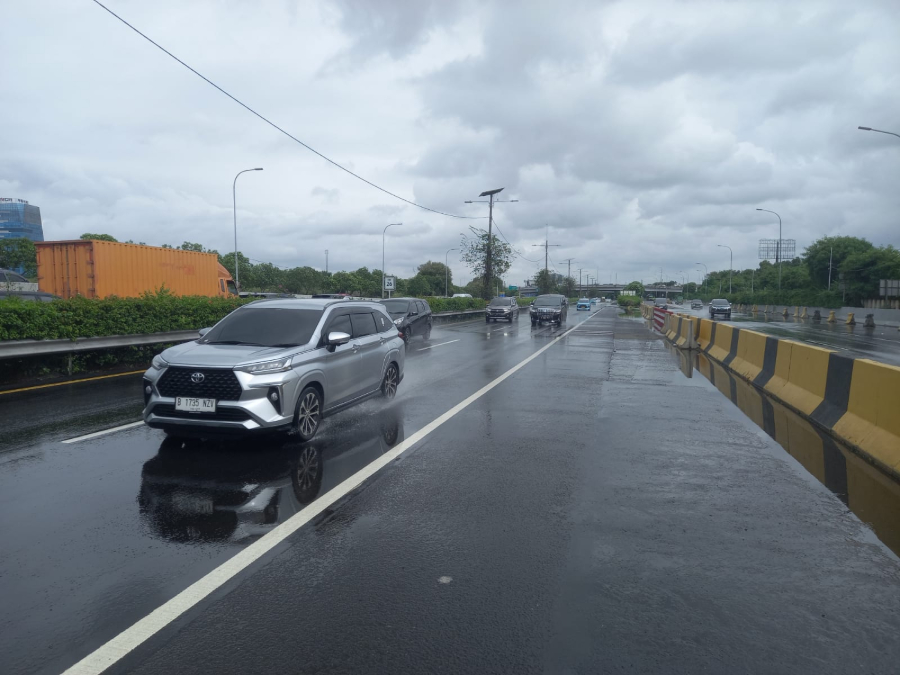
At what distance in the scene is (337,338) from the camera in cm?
788

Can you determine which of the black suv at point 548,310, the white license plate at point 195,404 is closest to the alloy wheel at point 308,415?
the white license plate at point 195,404

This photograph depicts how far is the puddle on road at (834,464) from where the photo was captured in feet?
17.2

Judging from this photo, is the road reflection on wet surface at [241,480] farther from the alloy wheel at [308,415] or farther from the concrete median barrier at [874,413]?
the concrete median barrier at [874,413]

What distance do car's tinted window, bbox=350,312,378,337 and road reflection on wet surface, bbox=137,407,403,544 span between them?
1691 mm

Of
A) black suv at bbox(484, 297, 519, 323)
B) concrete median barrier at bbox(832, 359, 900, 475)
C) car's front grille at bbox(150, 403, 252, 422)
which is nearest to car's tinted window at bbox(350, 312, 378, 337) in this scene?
car's front grille at bbox(150, 403, 252, 422)

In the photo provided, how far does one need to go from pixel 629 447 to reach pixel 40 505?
5.94m

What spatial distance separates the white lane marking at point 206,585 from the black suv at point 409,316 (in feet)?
52.7

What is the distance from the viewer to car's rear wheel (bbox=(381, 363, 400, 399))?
10.0 metres

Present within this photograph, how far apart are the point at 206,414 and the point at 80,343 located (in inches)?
323

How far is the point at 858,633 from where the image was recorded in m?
3.36

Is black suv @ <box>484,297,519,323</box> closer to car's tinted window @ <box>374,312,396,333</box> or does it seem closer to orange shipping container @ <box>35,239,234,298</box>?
orange shipping container @ <box>35,239,234,298</box>

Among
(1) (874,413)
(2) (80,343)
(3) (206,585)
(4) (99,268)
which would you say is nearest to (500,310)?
(4) (99,268)

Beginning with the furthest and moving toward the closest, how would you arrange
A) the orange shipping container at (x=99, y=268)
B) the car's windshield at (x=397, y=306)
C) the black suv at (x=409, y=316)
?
the car's windshield at (x=397, y=306) → the black suv at (x=409, y=316) → the orange shipping container at (x=99, y=268)

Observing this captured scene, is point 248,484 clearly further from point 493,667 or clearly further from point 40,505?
point 493,667
